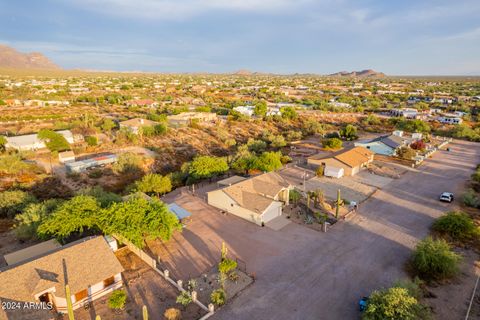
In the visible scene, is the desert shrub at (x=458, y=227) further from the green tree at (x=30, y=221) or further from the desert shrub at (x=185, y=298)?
the green tree at (x=30, y=221)

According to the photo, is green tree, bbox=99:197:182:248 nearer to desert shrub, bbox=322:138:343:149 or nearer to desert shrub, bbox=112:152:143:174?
desert shrub, bbox=112:152:143:174

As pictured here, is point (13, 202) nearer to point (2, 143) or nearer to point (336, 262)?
point (2, 143)

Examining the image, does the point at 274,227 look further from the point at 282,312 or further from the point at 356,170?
the point at 356,170

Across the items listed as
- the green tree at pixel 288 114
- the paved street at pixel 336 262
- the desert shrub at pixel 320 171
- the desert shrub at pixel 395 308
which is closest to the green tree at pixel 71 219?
the paved street at pixel 336 262

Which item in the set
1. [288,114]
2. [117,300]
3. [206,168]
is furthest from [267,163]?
[288,114]

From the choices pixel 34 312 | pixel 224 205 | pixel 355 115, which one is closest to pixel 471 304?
pixel 224 205

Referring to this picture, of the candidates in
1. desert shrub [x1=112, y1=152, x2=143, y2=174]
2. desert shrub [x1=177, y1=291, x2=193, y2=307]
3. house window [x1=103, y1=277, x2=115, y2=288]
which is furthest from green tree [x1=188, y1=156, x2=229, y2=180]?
desert shrub [x1=177, y1=291, x2=193, y2=307]
